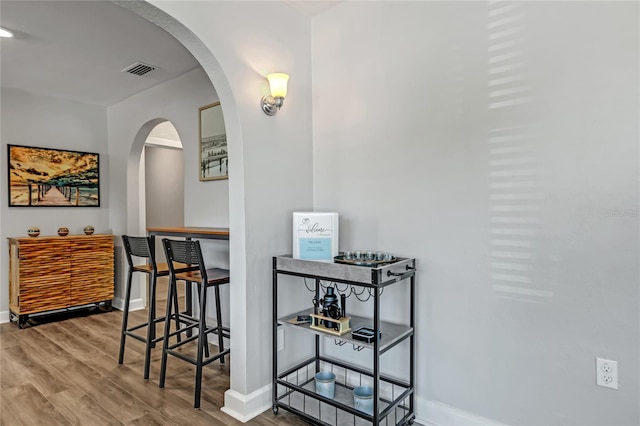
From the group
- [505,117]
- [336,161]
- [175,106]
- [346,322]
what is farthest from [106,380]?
[505,117]

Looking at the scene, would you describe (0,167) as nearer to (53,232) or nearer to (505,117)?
(53,232)

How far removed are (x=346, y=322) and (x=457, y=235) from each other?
2.46 feet

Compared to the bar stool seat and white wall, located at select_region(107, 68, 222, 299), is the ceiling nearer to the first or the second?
white wall, located at select_region(107, 68, 222, 299)

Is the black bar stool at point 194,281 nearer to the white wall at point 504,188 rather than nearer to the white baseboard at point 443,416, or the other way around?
the white wall at point 504,188

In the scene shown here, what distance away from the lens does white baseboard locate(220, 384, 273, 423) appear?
2.11m

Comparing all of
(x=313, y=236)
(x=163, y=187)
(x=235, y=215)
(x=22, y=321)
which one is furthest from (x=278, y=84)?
(x=163, y=187)

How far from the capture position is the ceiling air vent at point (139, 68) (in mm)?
3328

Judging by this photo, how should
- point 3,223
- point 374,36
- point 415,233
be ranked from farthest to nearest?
point 3,223 → point 374,36 → point 415,233

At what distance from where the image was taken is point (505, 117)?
71.4 inches

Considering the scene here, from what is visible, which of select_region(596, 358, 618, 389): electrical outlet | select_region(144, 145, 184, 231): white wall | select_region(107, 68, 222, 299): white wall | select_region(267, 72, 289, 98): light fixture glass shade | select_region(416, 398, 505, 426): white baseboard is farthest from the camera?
select_region(144, 145, 184, 231): white wall

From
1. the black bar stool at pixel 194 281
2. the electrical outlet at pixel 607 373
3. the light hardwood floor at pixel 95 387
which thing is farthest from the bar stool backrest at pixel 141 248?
the electrical outlet at pixel 607 373

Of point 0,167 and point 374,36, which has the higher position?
point 374,36

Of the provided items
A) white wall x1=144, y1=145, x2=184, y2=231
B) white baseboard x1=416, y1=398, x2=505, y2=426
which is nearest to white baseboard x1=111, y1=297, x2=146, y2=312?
white wall x1=144, y1=145, x2=184, y2=231

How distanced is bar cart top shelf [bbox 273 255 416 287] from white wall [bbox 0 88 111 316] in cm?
347
